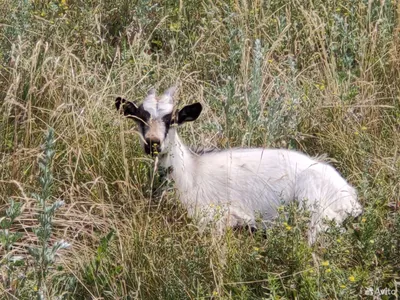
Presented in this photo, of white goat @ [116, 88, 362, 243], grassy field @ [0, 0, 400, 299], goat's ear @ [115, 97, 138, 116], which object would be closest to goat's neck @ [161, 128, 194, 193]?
white goat @ [116, 88, 362, 243]

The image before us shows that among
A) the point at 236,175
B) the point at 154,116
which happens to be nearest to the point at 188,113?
the point at 154,116

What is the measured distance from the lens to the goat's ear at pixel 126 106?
6121 mm

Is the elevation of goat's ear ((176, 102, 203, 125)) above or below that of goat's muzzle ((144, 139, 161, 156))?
above

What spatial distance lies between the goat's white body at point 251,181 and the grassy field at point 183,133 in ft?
0.58

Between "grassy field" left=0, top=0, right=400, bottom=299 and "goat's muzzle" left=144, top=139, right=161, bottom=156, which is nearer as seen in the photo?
"grassy field" left=0, top=0, right=400, bottom=299

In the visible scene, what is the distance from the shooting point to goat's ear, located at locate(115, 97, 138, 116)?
6121mm

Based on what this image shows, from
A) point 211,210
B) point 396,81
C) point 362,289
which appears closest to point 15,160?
point 211,210

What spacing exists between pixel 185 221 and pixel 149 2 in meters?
2.69

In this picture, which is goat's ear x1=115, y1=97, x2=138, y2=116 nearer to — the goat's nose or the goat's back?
the goat's nose

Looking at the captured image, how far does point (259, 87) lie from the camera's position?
22.1 feet

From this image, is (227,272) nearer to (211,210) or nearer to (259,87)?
(211,210)

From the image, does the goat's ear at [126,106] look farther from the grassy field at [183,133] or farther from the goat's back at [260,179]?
the goat's back at [260,179]

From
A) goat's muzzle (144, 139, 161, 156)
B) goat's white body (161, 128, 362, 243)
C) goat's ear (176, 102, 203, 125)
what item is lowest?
goat's white body (161, 128, 362, 243)

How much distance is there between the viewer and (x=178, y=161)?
6191 mm
